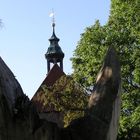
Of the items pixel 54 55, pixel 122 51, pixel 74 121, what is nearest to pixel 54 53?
pixel 54 55

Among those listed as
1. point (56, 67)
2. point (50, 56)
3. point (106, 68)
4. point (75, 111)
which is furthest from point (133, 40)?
point (50, 56)

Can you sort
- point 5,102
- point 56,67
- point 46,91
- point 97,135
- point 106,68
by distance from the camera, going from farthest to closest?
point 56,67, point 46,91, point 106,68, point 97,135, point 5,102

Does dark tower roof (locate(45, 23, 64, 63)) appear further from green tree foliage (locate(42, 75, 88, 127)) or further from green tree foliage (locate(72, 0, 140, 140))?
green tree foliage (locate(42, 75, 88, 127))

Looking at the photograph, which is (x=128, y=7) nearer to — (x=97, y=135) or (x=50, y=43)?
(x=97, y=135)

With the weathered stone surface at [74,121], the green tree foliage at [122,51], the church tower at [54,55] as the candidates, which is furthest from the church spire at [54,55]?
the weathered stone surface at [74,121]

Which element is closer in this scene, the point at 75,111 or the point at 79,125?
the point at 79,125

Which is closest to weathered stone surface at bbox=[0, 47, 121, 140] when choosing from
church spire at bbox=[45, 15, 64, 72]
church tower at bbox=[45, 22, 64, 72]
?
church tower at bbox=[45, 22, 64, 72]

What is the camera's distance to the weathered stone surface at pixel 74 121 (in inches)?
150

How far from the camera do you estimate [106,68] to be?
436 cm

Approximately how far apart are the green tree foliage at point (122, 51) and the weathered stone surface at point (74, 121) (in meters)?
21.9

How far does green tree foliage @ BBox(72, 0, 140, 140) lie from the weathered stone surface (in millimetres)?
21860

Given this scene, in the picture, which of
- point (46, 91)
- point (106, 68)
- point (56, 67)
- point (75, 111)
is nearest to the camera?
point (106, 68)

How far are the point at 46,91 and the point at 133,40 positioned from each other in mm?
5317

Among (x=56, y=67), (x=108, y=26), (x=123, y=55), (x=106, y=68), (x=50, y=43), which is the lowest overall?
(x=106, y=68)
